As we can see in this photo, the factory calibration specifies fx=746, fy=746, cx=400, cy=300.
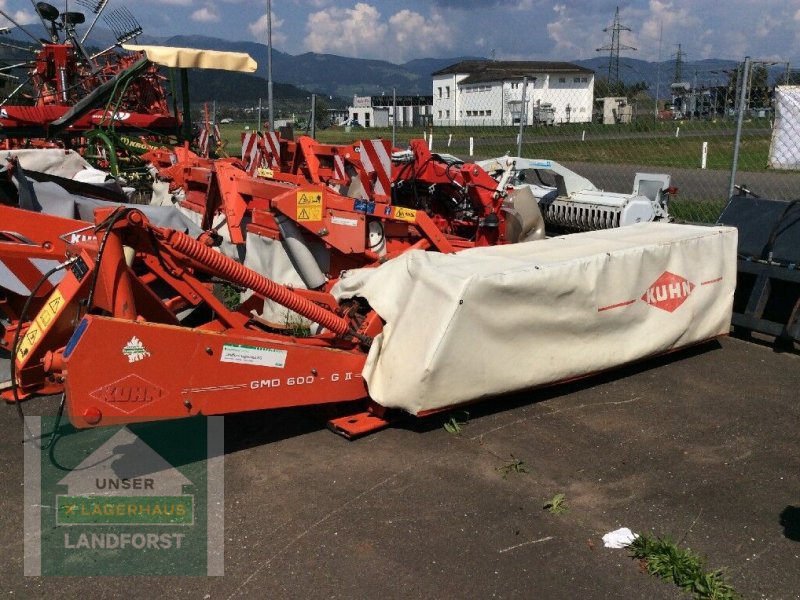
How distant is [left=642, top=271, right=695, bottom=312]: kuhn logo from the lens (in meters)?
4.76

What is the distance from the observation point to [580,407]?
450 centimetres

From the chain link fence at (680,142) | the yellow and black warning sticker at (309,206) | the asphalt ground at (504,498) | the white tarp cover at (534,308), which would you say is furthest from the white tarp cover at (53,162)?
the white tarp cover at (534,308)

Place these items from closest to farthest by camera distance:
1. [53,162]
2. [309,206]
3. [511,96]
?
[309,206] → [53,162] → [511,96]

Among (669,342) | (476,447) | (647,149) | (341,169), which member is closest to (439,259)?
(476,447)

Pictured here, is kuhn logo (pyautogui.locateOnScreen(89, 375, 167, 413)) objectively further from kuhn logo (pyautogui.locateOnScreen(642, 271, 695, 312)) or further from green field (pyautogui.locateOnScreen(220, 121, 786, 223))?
green field (pyautogui.locateOnScreen(220, 121, 786, 223))

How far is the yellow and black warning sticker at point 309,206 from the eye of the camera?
18.1ft

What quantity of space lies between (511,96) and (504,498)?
80.0ft

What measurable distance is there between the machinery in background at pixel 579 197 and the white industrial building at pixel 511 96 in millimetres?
1671

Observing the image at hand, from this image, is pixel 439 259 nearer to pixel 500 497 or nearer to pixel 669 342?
pixel 500 497

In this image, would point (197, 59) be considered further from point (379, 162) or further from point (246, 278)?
point (246, 278)

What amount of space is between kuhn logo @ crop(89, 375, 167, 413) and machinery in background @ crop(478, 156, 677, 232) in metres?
4.43

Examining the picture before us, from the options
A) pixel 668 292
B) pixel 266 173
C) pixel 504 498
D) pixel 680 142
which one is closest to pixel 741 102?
pixel 668 292

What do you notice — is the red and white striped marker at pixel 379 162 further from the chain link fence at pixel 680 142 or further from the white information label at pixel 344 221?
the chain link fence at pixel 680 142

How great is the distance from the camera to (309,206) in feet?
18.3
